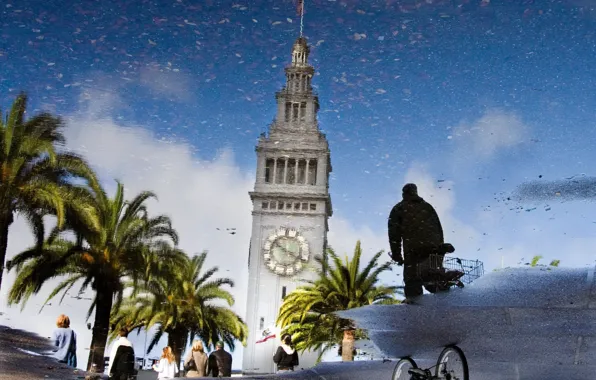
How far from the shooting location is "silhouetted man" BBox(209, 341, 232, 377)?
601cm

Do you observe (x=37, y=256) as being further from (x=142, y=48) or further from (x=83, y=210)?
(x=142, y=48)

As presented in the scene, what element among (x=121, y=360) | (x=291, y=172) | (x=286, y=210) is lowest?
(x=121, y=360)

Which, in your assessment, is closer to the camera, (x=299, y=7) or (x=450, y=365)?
(x=450, y=365)

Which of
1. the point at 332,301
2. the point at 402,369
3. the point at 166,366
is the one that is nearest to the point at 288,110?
the point at 332,301

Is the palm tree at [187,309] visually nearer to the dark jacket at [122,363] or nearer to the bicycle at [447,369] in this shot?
the dark jacket at [122,363]

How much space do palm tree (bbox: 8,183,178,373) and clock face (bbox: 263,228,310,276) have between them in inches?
39.1

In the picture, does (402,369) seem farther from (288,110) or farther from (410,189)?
(288,110)

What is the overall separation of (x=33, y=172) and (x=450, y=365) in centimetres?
472

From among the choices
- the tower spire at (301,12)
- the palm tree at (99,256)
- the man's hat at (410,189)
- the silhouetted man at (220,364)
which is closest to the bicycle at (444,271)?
the man's hat at (410,189)

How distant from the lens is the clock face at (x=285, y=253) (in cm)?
780

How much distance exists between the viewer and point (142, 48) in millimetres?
8523

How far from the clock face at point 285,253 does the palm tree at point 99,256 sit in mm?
994

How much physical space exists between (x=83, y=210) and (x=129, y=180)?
928 millimetres

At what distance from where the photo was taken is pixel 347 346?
7.29 metres
